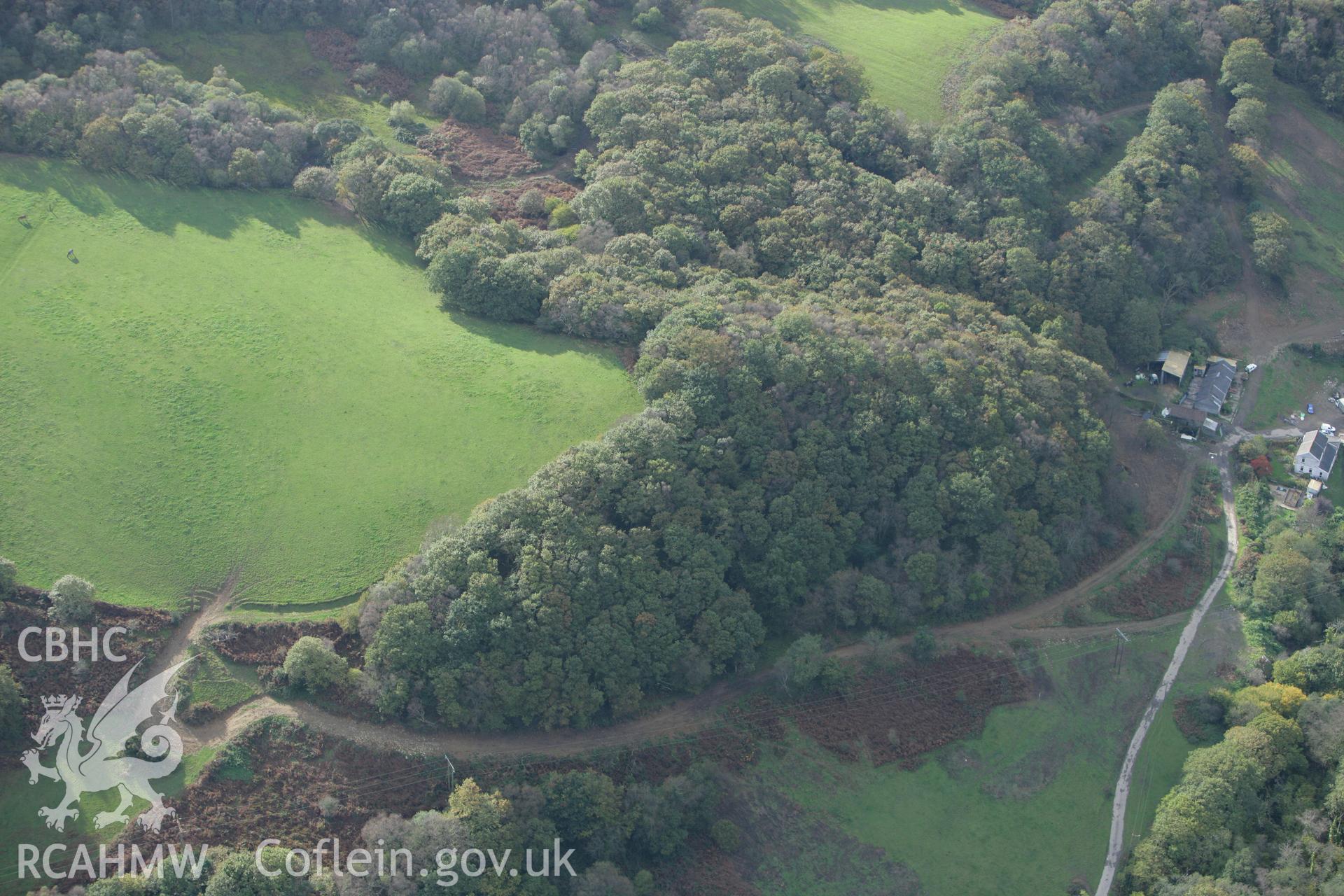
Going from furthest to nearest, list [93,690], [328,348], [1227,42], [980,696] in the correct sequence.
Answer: [1227,42] < [328,348] < [980,696] < [93,690]

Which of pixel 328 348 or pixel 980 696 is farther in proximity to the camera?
pixel 328 348

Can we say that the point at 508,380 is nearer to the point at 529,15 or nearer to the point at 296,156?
the point at 296,156

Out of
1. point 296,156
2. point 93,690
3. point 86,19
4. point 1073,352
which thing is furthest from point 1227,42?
point 93,690

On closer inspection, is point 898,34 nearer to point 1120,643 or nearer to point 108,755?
point 1120,643

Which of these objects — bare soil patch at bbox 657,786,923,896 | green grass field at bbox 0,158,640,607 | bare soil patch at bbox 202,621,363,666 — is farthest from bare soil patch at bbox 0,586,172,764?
bare soil patch at bbox 657,786,923,896

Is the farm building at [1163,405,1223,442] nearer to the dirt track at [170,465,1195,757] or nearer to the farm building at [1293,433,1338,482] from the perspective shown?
the farm building at [1293,433,1338,482]

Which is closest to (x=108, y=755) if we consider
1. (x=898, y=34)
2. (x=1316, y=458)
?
(x=1316, y=458)

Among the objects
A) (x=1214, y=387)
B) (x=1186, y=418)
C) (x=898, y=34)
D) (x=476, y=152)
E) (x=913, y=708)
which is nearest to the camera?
(x=913, y=708)
